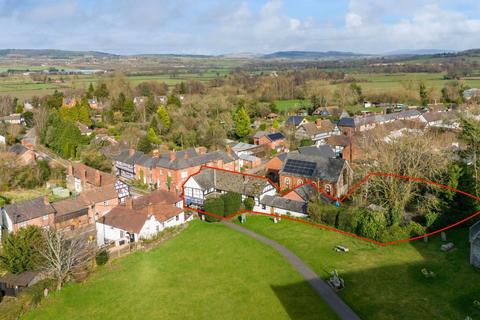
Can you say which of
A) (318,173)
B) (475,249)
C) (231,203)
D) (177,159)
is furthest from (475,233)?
(177,159)

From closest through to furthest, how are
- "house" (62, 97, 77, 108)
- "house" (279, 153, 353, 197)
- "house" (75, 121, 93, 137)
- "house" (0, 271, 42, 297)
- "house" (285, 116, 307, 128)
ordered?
"house" (0, 271, 42, 297)
"house" (279, 153, 353, 197)
"house" (75, 121, 93, 137)
"house" (285, 116, 307, 128)
"house" (62, 97, 77, 108)

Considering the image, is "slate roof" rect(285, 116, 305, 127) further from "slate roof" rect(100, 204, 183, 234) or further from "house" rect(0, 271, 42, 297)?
"house" rect(0, 271, 42, 297)

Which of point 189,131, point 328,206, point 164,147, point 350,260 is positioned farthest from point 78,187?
point 350,260

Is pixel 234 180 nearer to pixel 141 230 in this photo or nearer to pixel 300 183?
pixel 300 183

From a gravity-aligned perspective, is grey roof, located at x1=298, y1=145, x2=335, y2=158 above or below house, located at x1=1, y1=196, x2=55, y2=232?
above

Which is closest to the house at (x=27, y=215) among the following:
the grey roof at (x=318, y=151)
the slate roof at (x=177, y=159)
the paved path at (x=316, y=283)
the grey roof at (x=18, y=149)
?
the slate roof at (x=177, y=159)

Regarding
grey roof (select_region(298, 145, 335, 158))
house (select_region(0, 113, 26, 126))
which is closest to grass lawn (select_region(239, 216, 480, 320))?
grey roof (select_region(298, 145, 335, 158))

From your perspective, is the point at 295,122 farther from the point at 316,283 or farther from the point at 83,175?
the point at 316,283
